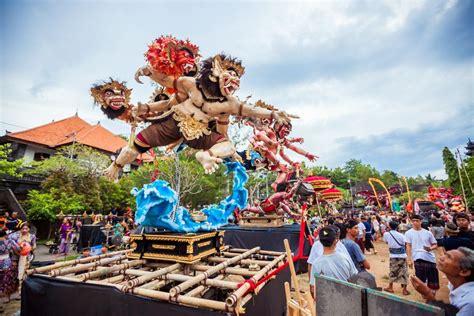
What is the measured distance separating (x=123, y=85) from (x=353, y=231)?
4.36 m

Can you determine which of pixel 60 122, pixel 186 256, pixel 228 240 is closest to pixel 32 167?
pixel 60 122

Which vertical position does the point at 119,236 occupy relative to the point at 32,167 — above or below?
below

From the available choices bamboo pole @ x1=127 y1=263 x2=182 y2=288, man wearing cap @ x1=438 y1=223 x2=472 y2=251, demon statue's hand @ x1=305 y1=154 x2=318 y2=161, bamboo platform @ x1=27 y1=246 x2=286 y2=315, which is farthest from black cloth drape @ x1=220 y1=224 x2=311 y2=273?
bamboo pole @ x1=127 y1=263 x2=182 y2=288

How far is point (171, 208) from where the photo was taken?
3.30 m

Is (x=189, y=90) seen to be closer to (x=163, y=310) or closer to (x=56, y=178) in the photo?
(x=163, y=310)

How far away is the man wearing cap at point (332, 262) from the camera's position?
8.92 ft

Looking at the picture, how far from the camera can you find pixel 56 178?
47.5 ft

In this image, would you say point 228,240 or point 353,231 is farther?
point 228,240

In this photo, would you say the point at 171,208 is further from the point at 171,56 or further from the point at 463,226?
the point at 463,226

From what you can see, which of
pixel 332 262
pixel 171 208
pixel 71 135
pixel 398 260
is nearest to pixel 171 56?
pixel 171 208

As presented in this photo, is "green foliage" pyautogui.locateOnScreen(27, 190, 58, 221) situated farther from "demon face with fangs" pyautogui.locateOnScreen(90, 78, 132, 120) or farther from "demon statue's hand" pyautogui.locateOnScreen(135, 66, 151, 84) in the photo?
"demon statue's hand" pyautogui.locateOnScreen(135, 66, 151, 84)

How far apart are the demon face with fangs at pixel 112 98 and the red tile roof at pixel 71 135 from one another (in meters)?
14.9

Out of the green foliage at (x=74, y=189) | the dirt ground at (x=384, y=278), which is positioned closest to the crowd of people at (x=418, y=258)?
the dirt ground at (x=384, y=278)

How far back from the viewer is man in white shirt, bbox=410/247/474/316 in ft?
5.15
